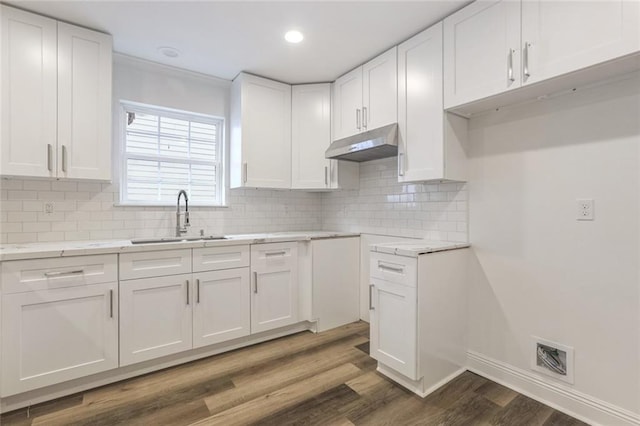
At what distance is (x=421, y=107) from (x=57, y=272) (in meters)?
2.75

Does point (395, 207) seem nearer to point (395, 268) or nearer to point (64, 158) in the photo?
point (395, 268)

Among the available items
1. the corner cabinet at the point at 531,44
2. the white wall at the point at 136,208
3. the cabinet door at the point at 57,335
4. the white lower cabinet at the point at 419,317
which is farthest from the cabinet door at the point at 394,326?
the cabinet door at the point at 57,335

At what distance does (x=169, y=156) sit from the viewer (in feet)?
10.0

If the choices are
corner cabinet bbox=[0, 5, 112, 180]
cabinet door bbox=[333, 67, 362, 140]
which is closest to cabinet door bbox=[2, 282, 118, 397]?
corner cabinet bbox=[0, 5, 112, 180]

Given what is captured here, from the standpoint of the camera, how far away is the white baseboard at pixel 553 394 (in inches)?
67.2

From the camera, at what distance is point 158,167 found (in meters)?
3.00

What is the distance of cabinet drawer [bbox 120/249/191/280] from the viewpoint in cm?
220

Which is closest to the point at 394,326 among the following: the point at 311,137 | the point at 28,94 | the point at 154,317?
the point at 154,317

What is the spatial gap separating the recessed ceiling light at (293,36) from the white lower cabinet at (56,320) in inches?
82.3

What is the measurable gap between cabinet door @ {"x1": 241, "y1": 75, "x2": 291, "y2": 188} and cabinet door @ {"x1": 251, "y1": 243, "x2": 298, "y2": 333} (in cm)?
72

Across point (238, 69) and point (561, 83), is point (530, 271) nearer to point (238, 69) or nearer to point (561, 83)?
point (561, 83)

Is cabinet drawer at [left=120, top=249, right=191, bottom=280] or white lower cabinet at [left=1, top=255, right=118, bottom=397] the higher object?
cabinet drawer at [left=120, top=249, right=191, bottom=280]

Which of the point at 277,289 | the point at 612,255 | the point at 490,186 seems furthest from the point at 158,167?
the point at 612,255

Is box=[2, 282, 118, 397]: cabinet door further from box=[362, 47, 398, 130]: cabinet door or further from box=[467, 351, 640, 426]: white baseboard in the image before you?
box=[467, 351, 640, 426]: white baseboard
